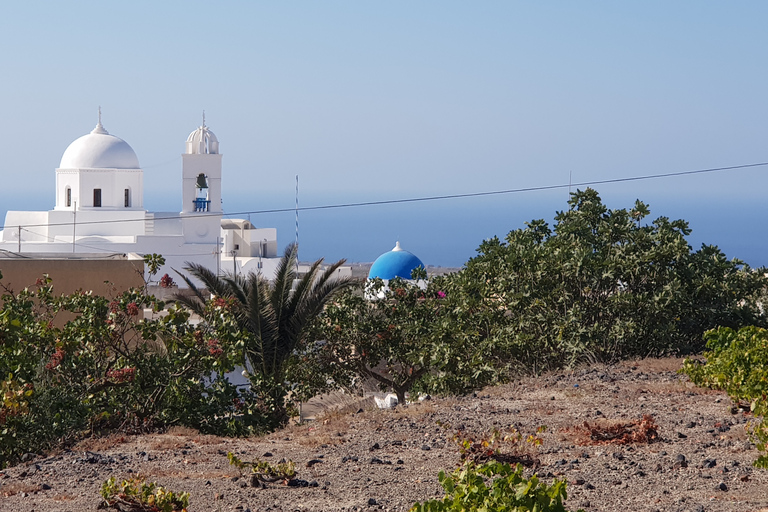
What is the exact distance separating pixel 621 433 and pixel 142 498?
3048 mm

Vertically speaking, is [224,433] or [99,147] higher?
[99,147]

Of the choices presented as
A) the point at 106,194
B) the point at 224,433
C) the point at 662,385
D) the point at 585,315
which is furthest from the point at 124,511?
the point at 106,194

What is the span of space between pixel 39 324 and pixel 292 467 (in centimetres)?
421

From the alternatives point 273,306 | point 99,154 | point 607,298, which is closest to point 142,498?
point 607,298

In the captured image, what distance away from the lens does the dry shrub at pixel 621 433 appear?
5883 mm

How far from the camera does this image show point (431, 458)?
5773 mm

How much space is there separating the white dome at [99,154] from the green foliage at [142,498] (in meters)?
41.0

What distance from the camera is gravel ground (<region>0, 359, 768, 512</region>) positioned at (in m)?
4.82

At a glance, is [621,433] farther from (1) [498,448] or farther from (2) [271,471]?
(2) [271,471]

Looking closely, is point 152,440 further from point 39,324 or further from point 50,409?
point 39,324

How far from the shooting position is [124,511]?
4691 millimetres

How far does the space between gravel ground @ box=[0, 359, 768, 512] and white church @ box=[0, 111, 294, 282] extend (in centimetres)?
3460

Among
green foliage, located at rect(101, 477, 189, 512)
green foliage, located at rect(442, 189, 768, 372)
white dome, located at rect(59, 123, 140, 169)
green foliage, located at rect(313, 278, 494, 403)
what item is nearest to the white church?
white dome, located at rect(59, 123, 140, 169)

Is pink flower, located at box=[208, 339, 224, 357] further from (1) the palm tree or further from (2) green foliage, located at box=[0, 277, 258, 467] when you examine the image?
(1) the palm tree
